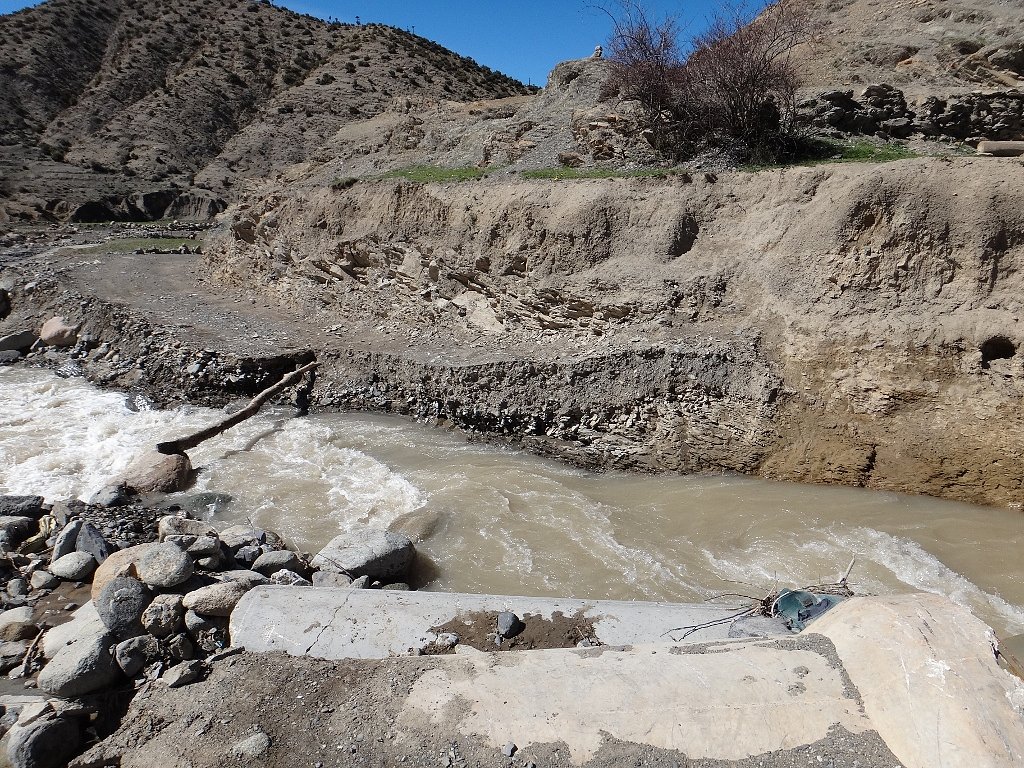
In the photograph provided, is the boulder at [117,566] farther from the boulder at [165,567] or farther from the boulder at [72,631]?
the boulder at [72,631]

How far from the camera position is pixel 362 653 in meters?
4.05

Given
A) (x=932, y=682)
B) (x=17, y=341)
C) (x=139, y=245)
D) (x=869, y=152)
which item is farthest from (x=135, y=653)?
(x=139, y=245)

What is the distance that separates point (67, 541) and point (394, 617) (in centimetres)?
378

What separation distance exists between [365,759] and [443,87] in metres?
37.8

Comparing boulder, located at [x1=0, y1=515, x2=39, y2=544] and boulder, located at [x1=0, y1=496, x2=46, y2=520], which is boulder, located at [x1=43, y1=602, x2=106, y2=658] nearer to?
boulder, located at [x1=0, y1=515, x2=39, y2=544]

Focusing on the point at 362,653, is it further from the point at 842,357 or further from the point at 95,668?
the point at 842,357

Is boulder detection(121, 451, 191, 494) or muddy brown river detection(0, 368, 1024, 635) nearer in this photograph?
muddy brown river detection(0, 368, 1024, 635)

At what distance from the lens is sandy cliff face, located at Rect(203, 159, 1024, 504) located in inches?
270

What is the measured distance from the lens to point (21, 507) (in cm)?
662

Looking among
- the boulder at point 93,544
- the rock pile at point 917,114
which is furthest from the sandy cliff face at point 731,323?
the boulder at point 93,544

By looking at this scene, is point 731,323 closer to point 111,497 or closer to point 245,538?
point 245,538

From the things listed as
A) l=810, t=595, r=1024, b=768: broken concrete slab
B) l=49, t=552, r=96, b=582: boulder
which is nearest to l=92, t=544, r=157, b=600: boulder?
l=49, t=552, r=96, b=582: boulder

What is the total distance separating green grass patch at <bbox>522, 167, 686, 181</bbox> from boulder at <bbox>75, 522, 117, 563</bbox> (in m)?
8.39

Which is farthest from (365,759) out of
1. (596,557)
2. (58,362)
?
(58,362)
